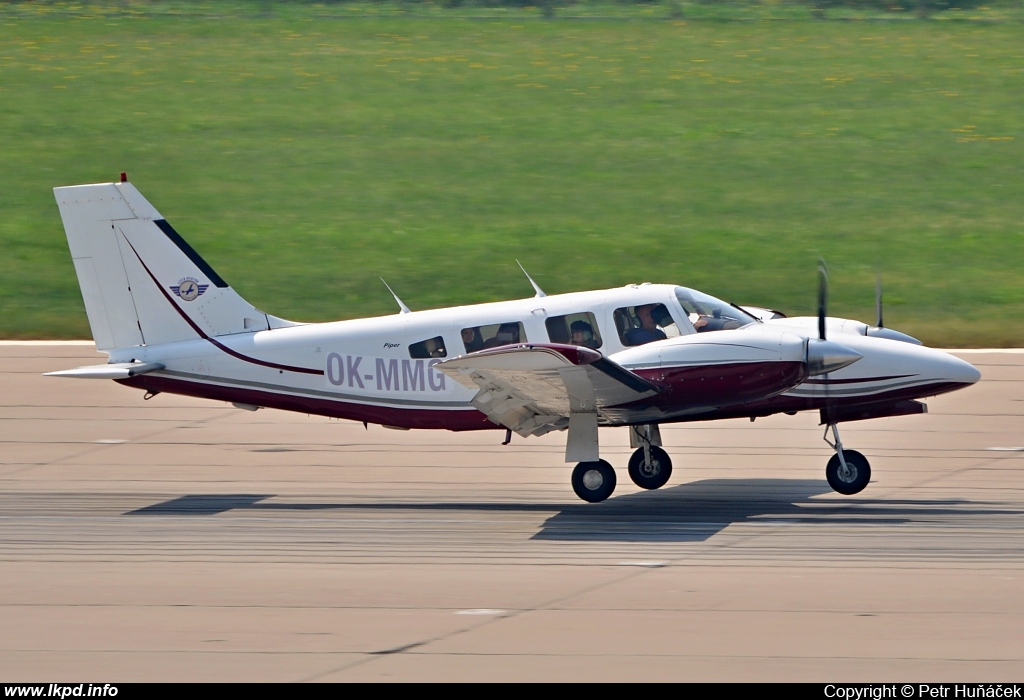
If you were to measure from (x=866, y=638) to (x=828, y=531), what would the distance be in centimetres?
321

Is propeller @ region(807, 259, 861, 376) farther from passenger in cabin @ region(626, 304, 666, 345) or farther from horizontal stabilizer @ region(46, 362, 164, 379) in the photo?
horizontal stabilizer @ region(46, 362, 164, 379)

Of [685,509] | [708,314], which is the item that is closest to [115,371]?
[685,509]

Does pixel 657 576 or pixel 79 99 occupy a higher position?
pixel 79 99

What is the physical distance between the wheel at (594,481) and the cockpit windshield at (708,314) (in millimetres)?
1672

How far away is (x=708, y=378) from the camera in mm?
12586

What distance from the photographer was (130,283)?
14211 millimetres

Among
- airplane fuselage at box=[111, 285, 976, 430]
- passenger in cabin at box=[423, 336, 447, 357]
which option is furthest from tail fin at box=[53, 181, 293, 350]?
passenger in cabin at box=[423, 336, 447, 357]

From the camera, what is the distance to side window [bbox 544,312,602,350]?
523 inches

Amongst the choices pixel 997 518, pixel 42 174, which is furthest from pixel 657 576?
pixel 42 174

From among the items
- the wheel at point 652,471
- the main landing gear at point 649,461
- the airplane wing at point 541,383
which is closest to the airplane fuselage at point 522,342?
the airplane wing at point 541,383

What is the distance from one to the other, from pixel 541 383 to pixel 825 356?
2653 mm

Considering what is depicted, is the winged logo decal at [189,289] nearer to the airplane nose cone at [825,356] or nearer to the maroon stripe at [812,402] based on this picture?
the maroon stripe at [812,402]
